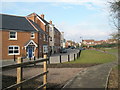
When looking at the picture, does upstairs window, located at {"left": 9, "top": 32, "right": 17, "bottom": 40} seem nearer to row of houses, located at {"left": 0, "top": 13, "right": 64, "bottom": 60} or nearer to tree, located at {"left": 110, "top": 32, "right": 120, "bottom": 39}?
row of houses, located at {"left": 0, "top": 13, "right": 64, "bottom": 60}

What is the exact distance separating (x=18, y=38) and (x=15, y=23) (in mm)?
3337

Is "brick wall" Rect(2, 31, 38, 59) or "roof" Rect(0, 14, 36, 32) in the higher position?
"roof" Rect(0, 14, 36, 32)

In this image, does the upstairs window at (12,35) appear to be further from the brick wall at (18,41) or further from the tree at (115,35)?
the tree at (115,35)

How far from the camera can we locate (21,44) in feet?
97.9

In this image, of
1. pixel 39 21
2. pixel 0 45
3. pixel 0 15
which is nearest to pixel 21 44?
pixel 0 45

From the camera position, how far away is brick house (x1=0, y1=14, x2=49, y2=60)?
91.0ft

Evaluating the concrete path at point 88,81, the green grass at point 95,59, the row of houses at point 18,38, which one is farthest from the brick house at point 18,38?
the concrete path at point 88,81

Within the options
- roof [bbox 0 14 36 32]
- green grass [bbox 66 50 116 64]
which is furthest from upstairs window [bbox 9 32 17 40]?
green grass [bbox 66 50 116 64]

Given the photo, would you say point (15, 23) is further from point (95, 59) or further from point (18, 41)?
point (95, 59)

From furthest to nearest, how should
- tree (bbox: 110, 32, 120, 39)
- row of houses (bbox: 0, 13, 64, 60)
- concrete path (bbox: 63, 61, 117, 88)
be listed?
row of houses (bbox: 0, 13, 64, 60)
tree (bbox: 110, 32, 120, 39)
concrete path (bbox: 63, 61, 117, 88)

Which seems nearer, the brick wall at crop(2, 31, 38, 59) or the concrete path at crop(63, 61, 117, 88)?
the concrete path at crop(63, 61, 117, 88)

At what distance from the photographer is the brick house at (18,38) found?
2775 cm

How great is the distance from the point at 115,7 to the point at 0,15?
84.7 feet

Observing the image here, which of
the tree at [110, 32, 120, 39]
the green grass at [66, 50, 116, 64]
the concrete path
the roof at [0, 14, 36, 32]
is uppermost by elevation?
the roof at [0, 14, 36, 32]
